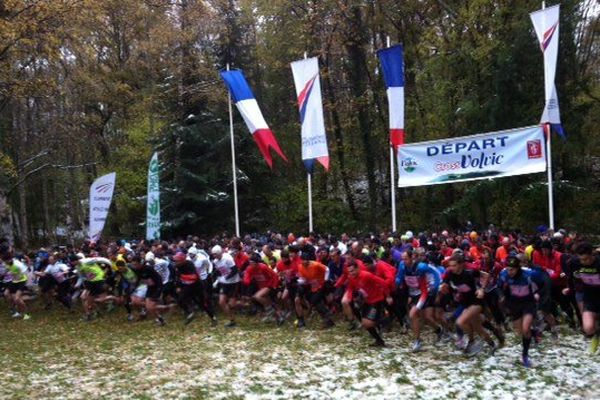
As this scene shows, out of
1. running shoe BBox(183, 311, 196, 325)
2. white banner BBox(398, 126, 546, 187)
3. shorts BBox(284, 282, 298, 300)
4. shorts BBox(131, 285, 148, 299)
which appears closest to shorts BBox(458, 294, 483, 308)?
shorts BBox(284, 282, 298, 300)

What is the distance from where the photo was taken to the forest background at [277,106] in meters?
25.1

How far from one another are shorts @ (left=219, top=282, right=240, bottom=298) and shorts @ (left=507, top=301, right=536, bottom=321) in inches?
280

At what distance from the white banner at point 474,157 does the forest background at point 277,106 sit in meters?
8.31

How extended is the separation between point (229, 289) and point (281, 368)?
5173 mm

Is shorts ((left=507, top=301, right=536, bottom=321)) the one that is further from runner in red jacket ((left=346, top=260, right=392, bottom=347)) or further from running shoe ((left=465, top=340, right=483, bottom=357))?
runner in red jacket ((left=346, top=260, right=392, bottom=347))

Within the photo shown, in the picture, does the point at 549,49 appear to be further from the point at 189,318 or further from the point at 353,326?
the point at 189,318

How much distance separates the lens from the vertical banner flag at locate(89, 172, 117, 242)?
20938 millimetres

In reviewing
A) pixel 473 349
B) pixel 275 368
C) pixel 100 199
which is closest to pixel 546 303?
pixel 473 349

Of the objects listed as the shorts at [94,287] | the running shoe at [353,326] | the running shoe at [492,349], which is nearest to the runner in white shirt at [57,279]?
the shorts at [94,287]

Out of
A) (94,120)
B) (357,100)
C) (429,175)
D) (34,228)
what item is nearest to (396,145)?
(429,175)

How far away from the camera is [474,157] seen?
17.8 m

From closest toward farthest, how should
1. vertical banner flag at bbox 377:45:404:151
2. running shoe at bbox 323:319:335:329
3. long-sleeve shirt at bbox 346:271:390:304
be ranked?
long-sleeve shirt at bbox 346:271:390:304 → running shoe at bbox 323:319:335:329 → vertical banner flag at bbox 377:45:404:151

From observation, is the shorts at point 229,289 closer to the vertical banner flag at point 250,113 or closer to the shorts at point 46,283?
the shorts at point 46,283

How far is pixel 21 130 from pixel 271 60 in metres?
14.8
